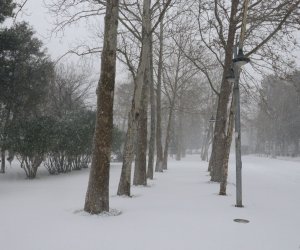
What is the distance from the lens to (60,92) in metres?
34.1

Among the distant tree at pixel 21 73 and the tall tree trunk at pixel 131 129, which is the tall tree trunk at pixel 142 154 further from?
the distant tree at pixel 21 73

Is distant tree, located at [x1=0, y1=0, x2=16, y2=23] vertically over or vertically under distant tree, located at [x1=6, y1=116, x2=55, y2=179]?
over

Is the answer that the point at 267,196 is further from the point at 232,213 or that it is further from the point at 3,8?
the point at 3,8

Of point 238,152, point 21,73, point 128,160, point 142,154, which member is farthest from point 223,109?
point 21,73

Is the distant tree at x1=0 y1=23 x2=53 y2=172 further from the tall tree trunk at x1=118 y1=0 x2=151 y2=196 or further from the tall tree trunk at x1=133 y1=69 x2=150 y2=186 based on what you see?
the tall tree trunk at x1=118 y1=0 x2=151 y2=196

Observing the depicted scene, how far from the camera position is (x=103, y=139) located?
8.76 m

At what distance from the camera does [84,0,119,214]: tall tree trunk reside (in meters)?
8.69

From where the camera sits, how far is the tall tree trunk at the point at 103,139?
28.5 feet

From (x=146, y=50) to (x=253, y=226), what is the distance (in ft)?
19.9

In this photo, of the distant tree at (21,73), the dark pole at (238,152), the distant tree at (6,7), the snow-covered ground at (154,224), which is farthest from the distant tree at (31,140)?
the dark pole at (238,152)

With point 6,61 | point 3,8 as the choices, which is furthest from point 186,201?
point 6,61

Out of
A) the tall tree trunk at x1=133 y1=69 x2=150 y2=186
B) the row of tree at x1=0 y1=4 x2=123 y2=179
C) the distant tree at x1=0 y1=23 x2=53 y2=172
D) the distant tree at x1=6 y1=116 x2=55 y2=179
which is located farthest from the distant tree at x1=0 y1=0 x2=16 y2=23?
the tall tree trunk at x1=133 y1=69 x2=150 y2=186

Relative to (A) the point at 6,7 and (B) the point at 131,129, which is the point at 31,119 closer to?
(A) the point at 6,7

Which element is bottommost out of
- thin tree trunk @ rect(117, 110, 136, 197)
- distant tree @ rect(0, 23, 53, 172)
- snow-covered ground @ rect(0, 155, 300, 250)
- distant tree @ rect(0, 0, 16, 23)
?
snow-covered ground @ rect(0, 155, 300, 250)
